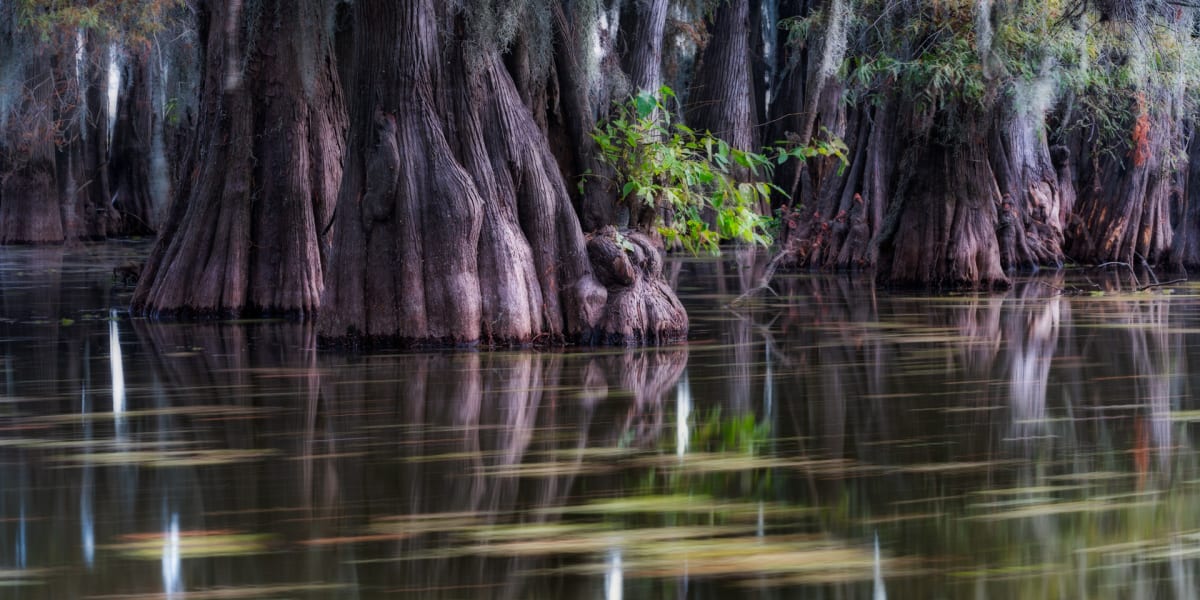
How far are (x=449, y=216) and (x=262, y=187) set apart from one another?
3879 mm

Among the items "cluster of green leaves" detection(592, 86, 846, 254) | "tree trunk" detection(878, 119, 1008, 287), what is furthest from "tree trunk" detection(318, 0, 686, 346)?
"tree trunk" detection(878, 119, 1008, 287)

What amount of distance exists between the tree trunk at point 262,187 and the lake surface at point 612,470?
2.40 metres

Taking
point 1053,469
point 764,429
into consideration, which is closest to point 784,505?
point 1053,469

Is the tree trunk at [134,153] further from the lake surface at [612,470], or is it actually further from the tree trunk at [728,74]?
the lake surface at [612,470]

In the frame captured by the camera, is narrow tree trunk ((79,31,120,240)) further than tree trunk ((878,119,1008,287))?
Yes

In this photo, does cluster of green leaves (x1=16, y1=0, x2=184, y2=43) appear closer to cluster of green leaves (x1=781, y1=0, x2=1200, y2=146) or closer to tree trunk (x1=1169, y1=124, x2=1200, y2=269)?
cluster of green leaves (x1=781, y1=0, x2=1200, y2=146)

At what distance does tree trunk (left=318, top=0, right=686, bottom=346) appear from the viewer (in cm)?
992

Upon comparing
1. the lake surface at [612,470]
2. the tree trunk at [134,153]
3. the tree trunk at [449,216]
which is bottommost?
the lake surface at [612,470]

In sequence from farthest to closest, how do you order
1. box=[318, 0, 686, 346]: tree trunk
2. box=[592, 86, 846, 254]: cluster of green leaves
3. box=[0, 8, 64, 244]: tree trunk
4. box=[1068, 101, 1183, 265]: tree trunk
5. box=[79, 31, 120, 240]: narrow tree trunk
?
box=[79, 31, 120, 240]: narrow tree trunk
box=[0, 8, 64, 244]: tree trunk
box=[1068, 101, 1183, 265]: tree trunk
box=[592, 86, 846, 254]: cluster of green leaves
box=[318, 0, 686, 346]: tree trunk

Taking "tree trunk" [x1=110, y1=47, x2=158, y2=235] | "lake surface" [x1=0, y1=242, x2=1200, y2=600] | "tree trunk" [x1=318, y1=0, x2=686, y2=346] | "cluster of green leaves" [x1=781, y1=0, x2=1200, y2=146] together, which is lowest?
"lake surface" [x1=0, y1=242, x2=1200, y2=600]

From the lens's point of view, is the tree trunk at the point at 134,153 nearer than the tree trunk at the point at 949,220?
No

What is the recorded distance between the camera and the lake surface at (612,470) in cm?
418

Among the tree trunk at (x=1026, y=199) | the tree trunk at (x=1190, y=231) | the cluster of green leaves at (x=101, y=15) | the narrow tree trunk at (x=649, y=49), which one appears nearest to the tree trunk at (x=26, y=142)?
the cluster of green leaves at (x=101, y=15)

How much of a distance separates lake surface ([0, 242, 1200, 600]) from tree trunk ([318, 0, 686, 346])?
1.58ft
